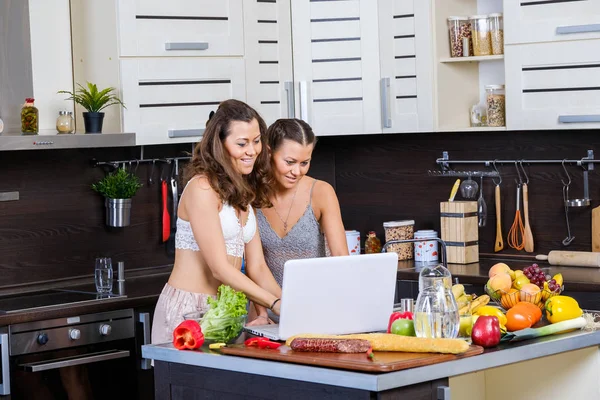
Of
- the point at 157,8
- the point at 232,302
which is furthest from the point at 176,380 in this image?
the point at 157,8

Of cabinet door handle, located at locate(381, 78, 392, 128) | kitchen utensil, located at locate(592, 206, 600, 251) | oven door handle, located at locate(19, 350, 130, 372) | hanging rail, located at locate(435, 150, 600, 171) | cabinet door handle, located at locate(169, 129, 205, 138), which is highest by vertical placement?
cabinet door handle, located at locate(381, 78, 392, 128)

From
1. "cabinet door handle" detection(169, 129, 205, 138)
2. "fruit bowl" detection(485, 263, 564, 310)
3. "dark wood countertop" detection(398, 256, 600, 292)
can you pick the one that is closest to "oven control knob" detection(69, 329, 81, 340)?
"cabinet door handle" detection(169, 129, 205, 138)

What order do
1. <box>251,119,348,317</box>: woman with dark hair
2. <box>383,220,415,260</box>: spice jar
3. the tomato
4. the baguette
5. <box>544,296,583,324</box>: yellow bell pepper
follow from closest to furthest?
the baguette
the tomato
<box>544,296,583,324</box>: yellow bell pepper
<box>251,119,348,317</box>: woman with dark hair
<box>383,220,415,260</box>: spice jar

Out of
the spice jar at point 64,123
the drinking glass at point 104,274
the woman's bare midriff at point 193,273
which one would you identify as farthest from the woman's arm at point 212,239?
the spice jar at point 64,123

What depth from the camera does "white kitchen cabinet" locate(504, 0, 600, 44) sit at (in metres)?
4.38

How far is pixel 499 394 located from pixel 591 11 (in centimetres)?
191

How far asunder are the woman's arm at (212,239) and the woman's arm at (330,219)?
596 mm

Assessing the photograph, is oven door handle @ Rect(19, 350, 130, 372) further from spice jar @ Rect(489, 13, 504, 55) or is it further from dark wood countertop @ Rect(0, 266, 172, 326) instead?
spice jar @ Rect(489, 13, 504, 55)

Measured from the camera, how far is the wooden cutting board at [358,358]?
244 cm

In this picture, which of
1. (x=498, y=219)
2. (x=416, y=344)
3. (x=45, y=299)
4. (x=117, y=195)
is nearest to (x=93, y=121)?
(x=117, y=195)

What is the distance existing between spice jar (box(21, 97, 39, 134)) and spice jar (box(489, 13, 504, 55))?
213cm

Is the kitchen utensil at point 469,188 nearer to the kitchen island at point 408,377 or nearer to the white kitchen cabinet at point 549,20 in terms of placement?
the white kitchen cabinet at point 549,20

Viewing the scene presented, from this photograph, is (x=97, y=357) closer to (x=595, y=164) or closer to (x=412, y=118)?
(x=412, y=118)

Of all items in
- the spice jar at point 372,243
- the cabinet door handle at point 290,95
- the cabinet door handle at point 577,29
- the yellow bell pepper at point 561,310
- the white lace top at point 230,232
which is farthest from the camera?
the spice jar at point 372,243
